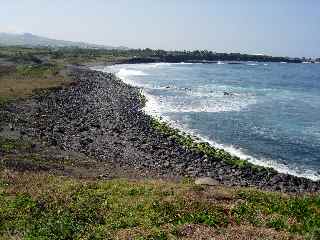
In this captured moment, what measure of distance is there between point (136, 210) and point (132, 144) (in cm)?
2775

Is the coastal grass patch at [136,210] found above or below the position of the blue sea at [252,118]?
above

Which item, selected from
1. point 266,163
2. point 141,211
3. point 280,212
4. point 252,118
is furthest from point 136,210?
point 252,118

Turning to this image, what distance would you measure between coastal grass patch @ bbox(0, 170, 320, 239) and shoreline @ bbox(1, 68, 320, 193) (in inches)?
342

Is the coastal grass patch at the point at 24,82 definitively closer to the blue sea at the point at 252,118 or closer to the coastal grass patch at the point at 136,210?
the blue sea at the point at 252,118

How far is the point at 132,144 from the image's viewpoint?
47125mm

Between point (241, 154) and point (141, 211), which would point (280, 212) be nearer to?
point (141, 211)

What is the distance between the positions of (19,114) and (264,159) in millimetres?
27046

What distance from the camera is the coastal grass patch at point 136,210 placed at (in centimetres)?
1681

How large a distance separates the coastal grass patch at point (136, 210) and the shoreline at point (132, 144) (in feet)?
28.5

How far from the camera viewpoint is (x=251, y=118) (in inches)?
2665

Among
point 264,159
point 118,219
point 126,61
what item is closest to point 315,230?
point 118,219

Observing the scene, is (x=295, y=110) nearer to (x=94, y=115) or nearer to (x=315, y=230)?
(x=94, y=115)

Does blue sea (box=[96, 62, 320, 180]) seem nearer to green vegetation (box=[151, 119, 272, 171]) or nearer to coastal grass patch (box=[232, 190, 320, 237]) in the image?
green vegetation (box=[151, 119, 272, 171])

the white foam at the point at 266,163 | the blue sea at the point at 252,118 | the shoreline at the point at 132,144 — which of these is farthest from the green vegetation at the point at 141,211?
the blue sea at the point at 252,118
